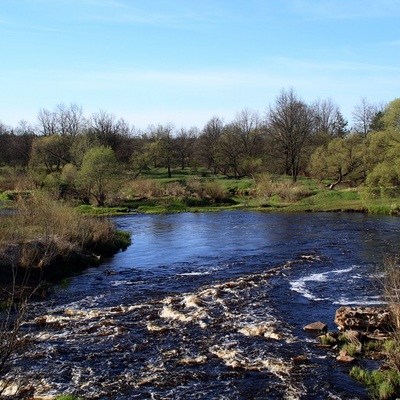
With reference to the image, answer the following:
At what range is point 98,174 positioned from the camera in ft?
171

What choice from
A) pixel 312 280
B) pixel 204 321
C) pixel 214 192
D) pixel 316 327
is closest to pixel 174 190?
pixel 214 192

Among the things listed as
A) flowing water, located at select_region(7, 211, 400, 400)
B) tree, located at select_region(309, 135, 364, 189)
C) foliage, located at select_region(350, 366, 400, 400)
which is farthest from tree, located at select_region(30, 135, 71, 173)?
foliage, located at select_region(350, 366, 400, 400)

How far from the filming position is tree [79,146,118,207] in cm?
5169

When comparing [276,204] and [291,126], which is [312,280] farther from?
[291,126]

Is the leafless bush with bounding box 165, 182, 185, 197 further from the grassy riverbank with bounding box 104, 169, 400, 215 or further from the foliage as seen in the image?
the foliage

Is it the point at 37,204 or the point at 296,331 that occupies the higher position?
the point at 37,204

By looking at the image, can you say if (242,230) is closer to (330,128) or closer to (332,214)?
(332,214)

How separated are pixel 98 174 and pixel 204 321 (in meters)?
38.9

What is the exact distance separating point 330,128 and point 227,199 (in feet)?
153

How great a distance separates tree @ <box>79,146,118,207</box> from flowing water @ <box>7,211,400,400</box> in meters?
23.1

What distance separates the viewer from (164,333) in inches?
569

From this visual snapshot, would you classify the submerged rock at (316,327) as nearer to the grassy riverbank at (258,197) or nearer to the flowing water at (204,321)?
the flowing water at (204,321)

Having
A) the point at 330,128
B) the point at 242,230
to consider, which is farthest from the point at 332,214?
the point at 330,128

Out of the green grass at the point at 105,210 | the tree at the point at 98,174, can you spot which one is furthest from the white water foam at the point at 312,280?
the tree at the point at 98,174
